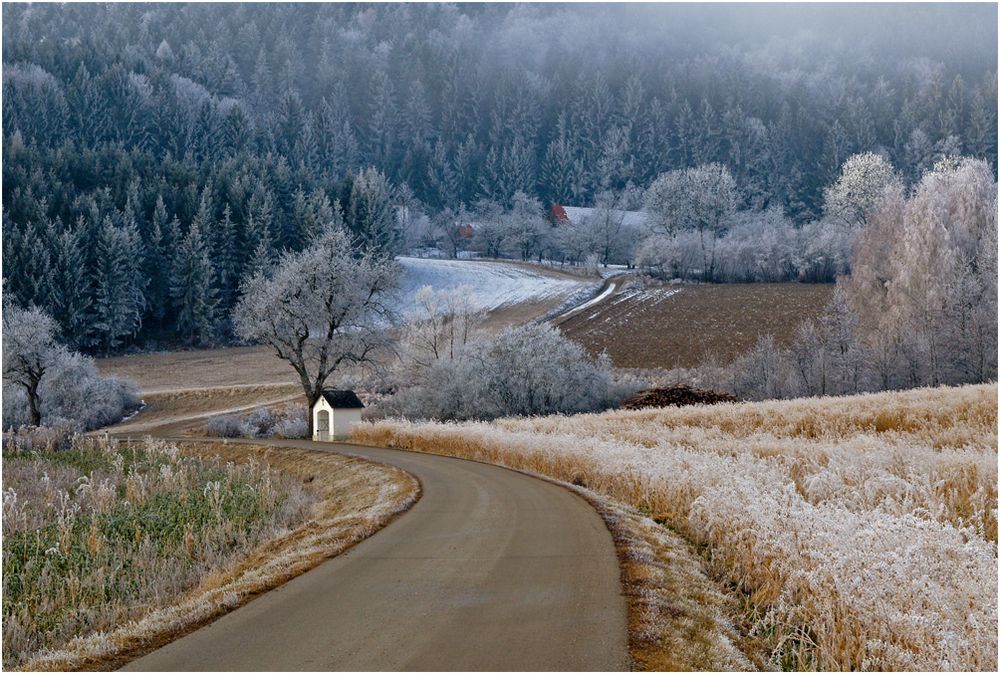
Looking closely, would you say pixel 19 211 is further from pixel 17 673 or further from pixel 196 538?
pixel 17 673

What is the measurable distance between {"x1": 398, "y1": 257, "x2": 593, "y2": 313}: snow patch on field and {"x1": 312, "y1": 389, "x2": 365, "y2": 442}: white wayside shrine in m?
45.4

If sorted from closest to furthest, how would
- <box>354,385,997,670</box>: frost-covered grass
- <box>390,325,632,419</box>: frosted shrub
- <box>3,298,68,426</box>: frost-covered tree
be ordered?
1. <box>354,385,997,670</box>: frost-covered grass
2. <box>390,325,632,419</box>: frosted shrub
3. <box>3,298,68,426</box>: frost-covered tree

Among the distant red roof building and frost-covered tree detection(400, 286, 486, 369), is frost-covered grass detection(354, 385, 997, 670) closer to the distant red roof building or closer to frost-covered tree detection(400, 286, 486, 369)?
frost-covered tree detection(400, 286, 486, 369)

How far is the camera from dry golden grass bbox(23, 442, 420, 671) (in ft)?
24.3

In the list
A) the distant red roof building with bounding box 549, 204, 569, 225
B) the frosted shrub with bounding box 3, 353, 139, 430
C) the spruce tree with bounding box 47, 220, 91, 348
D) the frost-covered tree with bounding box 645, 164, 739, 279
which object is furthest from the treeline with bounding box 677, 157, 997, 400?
the distant red roof building with bounding box 549, 204, 569, 225

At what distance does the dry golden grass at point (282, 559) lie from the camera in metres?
7.40

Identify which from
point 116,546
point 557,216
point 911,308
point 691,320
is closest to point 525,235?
point 557,216

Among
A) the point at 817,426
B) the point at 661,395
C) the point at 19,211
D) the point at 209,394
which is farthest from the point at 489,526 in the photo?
the point at 19,211

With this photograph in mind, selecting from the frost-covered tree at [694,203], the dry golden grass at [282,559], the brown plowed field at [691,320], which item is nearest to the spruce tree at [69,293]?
the brown plowed field at [691,320]

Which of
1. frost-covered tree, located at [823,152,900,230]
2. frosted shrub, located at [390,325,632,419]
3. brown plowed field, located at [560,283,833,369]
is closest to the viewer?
frosted shrub, located at [390,325,632,419]

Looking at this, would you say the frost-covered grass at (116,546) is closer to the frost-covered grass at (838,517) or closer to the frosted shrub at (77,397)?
the frost-covered grass at (838,517)

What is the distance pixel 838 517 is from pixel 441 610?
4749mm

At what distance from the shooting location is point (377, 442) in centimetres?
3775

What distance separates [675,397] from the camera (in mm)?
44500
